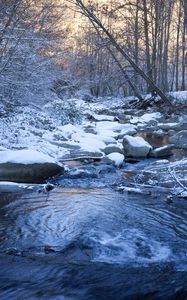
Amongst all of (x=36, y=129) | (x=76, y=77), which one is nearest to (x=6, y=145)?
(x=36, y=129)

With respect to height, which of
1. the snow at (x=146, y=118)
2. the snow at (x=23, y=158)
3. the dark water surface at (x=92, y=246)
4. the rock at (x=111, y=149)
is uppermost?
the snow at (x=23, y=158)

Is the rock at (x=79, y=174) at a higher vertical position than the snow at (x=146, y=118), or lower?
lower

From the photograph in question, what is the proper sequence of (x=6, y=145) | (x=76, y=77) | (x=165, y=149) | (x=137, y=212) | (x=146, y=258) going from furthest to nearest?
(x=76, y=77) < (x=165, y=149) < (x=6, y=145) < (x=137, y=212) < (x=146, y=258)

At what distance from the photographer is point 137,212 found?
668cm

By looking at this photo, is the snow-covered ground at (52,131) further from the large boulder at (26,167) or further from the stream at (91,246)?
the stream at (91,246)

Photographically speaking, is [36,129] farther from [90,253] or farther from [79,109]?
[90,253]

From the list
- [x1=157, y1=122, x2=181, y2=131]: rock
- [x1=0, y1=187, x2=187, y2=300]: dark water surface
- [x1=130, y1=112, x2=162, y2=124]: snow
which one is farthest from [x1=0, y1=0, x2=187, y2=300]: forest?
[x1=130, y1=112, x2=162, y2=124]: snow

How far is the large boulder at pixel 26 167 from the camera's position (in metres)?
8.30

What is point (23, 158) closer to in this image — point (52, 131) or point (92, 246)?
point (92, 246)

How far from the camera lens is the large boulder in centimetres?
830

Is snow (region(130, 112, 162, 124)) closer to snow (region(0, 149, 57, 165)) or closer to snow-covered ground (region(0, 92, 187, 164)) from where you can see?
snow-covered ground (region(0, 92, 187, 164))

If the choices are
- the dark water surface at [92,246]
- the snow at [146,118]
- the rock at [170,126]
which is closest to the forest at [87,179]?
the dark water surface at [92,246]

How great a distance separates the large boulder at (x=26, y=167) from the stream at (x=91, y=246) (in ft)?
2.54

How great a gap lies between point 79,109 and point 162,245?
1255 centimetres
